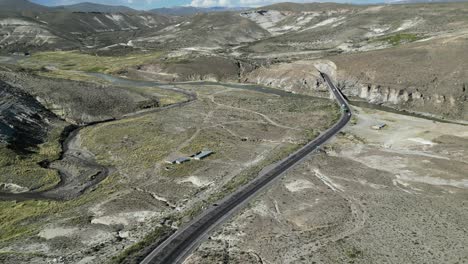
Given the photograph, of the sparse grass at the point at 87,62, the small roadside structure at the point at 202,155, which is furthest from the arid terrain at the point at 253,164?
the sparse grass at the point at 87,62

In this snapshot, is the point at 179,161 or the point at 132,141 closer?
the point at 179,161

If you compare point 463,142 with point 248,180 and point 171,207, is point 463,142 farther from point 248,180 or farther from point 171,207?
point 171,207

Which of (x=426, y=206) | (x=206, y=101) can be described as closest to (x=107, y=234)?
(x=426, y=206)

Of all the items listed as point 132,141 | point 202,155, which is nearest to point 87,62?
point 132,141

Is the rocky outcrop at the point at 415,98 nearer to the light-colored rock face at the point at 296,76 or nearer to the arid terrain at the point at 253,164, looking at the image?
the arid terrain at the point at 253,164

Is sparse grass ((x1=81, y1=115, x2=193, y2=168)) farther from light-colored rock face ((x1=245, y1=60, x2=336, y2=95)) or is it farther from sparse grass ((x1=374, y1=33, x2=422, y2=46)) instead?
sparse grass ((x1=374, y1=33, x2=422, y2=46))

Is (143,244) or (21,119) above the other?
(21,119)

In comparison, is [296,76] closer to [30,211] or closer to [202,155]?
[202,155]
